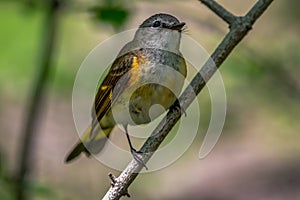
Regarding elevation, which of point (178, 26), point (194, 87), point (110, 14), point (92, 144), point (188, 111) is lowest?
point (92, 144)

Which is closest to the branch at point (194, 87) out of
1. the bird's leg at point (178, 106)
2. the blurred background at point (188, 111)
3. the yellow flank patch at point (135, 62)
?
the bird's leg at point (178, 106)

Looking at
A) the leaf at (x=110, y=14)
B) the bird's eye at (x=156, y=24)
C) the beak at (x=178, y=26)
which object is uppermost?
the leaf at (x=110, y=14)

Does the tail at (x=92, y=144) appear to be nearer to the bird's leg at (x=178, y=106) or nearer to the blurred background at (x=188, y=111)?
the blurred background at (x=188, y=111)

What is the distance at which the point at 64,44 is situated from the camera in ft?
25.7

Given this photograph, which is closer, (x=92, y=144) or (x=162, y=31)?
(x=162, y=31)

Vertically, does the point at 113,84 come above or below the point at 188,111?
below

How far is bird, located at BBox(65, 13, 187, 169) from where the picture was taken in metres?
3.01

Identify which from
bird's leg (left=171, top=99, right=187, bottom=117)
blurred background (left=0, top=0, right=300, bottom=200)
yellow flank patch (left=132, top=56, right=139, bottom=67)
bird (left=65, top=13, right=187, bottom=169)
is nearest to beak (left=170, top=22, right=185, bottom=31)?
bird (left=65, top=13, right=187, bottom=169)

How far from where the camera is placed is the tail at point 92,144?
13.2 feet

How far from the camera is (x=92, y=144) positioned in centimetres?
406

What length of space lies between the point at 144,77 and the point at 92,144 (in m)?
0.83

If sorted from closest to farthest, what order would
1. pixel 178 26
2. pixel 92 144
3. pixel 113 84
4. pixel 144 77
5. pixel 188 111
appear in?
pixel 178 26
pixel 144 77
pixel 113 84
pixel 92 144
pixel 188 111

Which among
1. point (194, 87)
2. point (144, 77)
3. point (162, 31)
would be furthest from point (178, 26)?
point (144, 77)

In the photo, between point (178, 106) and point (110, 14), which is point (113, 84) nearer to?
point (110, 14)
